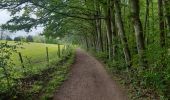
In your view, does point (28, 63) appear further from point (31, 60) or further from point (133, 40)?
point (31, 60)

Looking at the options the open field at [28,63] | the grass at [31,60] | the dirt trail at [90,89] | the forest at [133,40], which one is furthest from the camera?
the grass at [31,60]

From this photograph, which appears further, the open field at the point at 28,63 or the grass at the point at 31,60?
the grass at the point at 31,60

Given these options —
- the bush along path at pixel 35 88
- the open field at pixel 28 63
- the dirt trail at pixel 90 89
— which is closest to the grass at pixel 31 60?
the open field at pixel 28 63

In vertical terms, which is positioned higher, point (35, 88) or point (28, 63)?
point (28, 63)

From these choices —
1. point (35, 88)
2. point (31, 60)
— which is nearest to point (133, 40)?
point (35, 88)

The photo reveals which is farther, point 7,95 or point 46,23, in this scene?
point 46,23

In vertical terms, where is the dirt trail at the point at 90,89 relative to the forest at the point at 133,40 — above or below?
below

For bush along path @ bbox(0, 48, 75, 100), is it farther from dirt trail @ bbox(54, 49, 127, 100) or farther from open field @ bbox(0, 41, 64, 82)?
open field @ bbox(0, 41, 64, 82)

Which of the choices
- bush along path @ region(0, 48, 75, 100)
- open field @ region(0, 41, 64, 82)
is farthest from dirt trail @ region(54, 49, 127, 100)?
open field @ region(0, 41, 64, 82)

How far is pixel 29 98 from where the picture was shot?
471 inches

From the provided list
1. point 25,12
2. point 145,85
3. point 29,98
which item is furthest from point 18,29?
point 145,85

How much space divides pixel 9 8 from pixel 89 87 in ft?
27.3

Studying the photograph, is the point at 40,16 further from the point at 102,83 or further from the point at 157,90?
the point at 157,90

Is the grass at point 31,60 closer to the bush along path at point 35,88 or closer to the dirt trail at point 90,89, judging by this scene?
the bush along path at point 35,88
